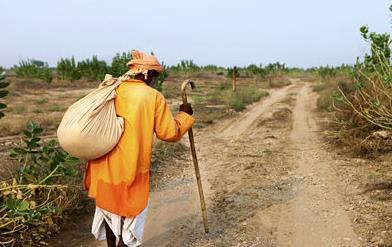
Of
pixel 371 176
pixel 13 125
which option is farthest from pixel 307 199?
pixel 13 125

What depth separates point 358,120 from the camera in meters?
7.32

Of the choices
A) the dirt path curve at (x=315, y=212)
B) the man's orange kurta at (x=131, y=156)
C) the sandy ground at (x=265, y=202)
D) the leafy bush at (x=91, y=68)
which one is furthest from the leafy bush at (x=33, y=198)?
the leafy bush at (x=91, y=68)

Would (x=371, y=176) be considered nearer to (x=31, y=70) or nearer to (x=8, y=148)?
(x=8, y=148)

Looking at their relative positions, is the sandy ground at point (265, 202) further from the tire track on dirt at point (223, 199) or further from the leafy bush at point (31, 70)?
the leafy bush at point (31, 70)

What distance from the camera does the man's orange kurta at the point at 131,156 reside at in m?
2.71

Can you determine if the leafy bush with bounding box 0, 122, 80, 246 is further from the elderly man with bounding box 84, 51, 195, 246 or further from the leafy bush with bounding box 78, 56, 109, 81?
the leafy bush with bounding box 78, 56, 109, 81

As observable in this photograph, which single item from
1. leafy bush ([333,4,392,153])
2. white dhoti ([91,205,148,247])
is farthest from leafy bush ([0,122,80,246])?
leafy bush ([333,4,392,153])

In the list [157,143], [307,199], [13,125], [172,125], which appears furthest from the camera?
[13,125]

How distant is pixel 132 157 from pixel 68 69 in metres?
22.4

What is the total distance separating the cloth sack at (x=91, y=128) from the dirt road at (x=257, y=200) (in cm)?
155

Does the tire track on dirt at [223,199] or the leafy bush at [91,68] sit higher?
the leafy bush at [91,68]

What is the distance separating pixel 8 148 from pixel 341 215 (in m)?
5.64

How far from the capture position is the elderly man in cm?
271

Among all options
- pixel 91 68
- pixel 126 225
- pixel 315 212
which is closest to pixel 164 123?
pixel 126 225
